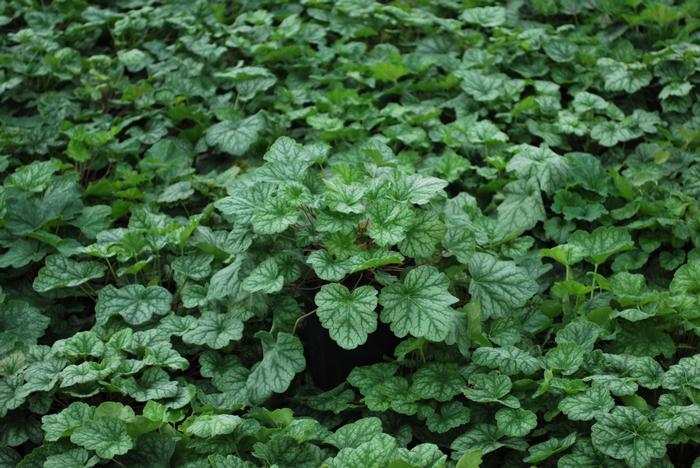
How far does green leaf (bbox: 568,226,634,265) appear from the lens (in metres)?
3.12

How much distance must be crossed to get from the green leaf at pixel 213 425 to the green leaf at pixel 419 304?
0.55 metres

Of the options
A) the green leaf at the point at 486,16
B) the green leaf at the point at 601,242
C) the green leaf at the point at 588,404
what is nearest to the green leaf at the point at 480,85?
the green leaf at the point at 486,16

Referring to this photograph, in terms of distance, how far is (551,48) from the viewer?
4672 millimetres

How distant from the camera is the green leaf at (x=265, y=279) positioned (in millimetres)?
2689

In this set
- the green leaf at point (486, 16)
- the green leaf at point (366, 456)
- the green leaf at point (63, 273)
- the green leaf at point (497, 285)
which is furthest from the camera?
the green leaf at point (486, 16)

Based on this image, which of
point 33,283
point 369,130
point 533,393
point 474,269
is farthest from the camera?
point 369,130

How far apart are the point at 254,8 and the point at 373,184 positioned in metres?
2.91

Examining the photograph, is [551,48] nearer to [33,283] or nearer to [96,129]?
[96,129]

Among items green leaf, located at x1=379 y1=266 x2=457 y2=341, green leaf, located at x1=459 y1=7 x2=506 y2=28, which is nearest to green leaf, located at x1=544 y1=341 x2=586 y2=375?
green leaf, located at x1=379 y1=266 x2=457 y2=341

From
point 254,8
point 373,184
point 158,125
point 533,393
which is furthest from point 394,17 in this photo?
point 533,393

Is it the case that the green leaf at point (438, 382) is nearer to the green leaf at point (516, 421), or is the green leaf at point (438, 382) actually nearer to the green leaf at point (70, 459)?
the green leaf at point (516, 421)

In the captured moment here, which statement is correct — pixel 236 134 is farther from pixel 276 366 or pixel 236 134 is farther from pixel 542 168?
pixel 276 366

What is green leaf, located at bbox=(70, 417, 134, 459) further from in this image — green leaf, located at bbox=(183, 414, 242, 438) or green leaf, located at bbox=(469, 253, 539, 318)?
green leaf, located at bbox=(469, 253, 539, 318)

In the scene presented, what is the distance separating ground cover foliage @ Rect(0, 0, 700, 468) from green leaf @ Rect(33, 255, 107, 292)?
11 mm
